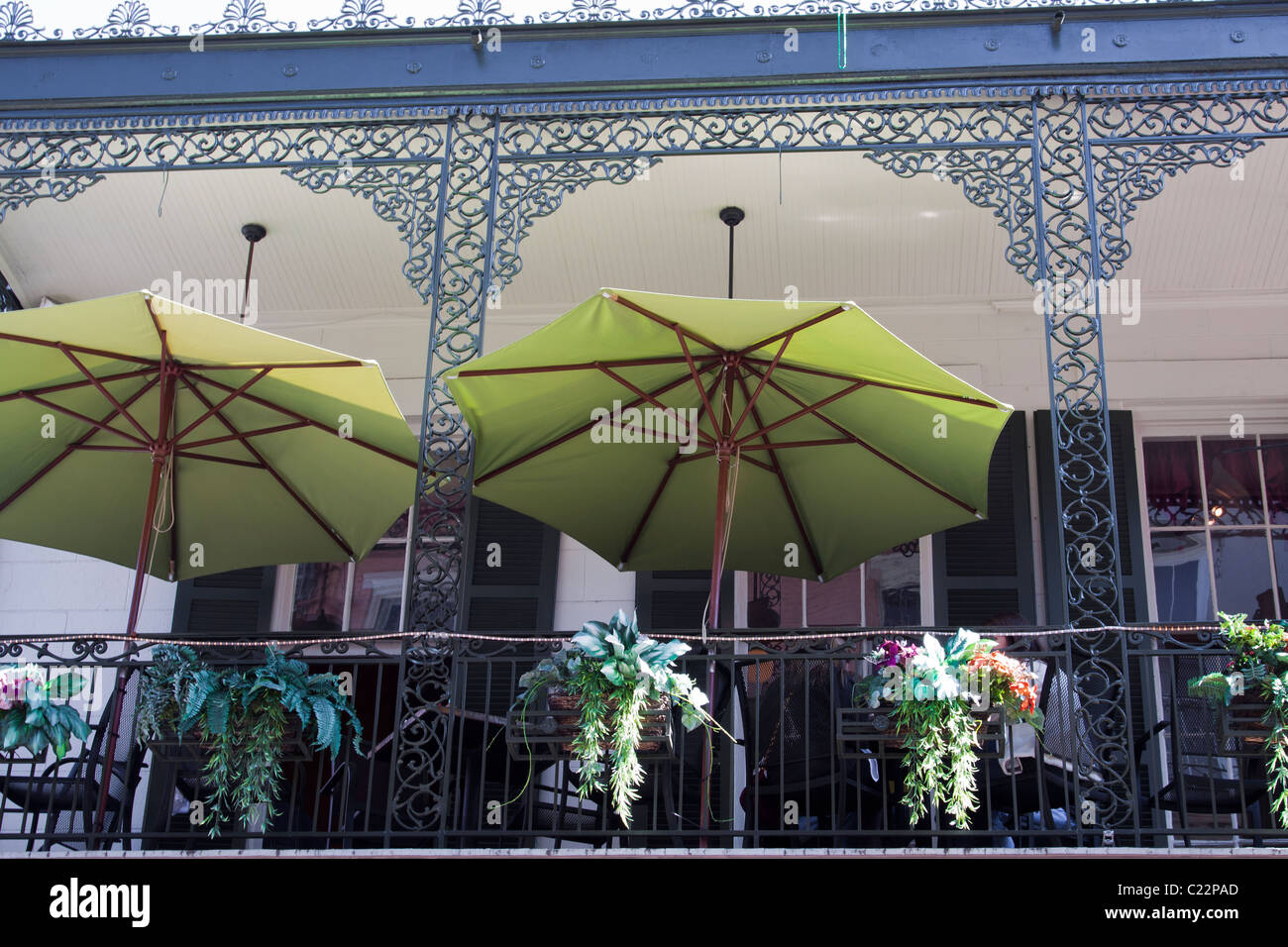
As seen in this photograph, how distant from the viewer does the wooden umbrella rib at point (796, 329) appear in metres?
5.26

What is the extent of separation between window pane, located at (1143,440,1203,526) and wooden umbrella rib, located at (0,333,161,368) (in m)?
5.20

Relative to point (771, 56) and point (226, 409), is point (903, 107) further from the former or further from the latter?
point (226, 409)

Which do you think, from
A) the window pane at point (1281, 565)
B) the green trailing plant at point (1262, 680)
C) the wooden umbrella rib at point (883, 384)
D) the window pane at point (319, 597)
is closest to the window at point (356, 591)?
the window pane at point (319, 597)

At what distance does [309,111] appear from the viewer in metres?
6.63

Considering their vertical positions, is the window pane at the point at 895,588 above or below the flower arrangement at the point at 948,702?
above

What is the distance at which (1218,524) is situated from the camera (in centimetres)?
765

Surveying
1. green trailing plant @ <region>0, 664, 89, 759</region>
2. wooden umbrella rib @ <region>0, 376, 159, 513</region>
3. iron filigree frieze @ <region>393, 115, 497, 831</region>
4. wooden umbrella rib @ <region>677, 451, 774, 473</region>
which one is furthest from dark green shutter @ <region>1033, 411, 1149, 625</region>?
green trailing plant @ <region>0, 664, 89, 759</region>

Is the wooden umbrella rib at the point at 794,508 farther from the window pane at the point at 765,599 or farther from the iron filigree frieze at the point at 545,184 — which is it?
the iron filigree frieze at the point at 545,184

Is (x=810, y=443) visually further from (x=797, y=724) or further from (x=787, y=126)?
(x=787, y=126)

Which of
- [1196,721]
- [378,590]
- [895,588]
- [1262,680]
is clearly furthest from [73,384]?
[1262,680]

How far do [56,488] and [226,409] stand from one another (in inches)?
39.0

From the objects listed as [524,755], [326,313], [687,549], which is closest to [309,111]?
[326,313]

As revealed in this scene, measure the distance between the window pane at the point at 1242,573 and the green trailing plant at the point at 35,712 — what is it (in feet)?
18.6
